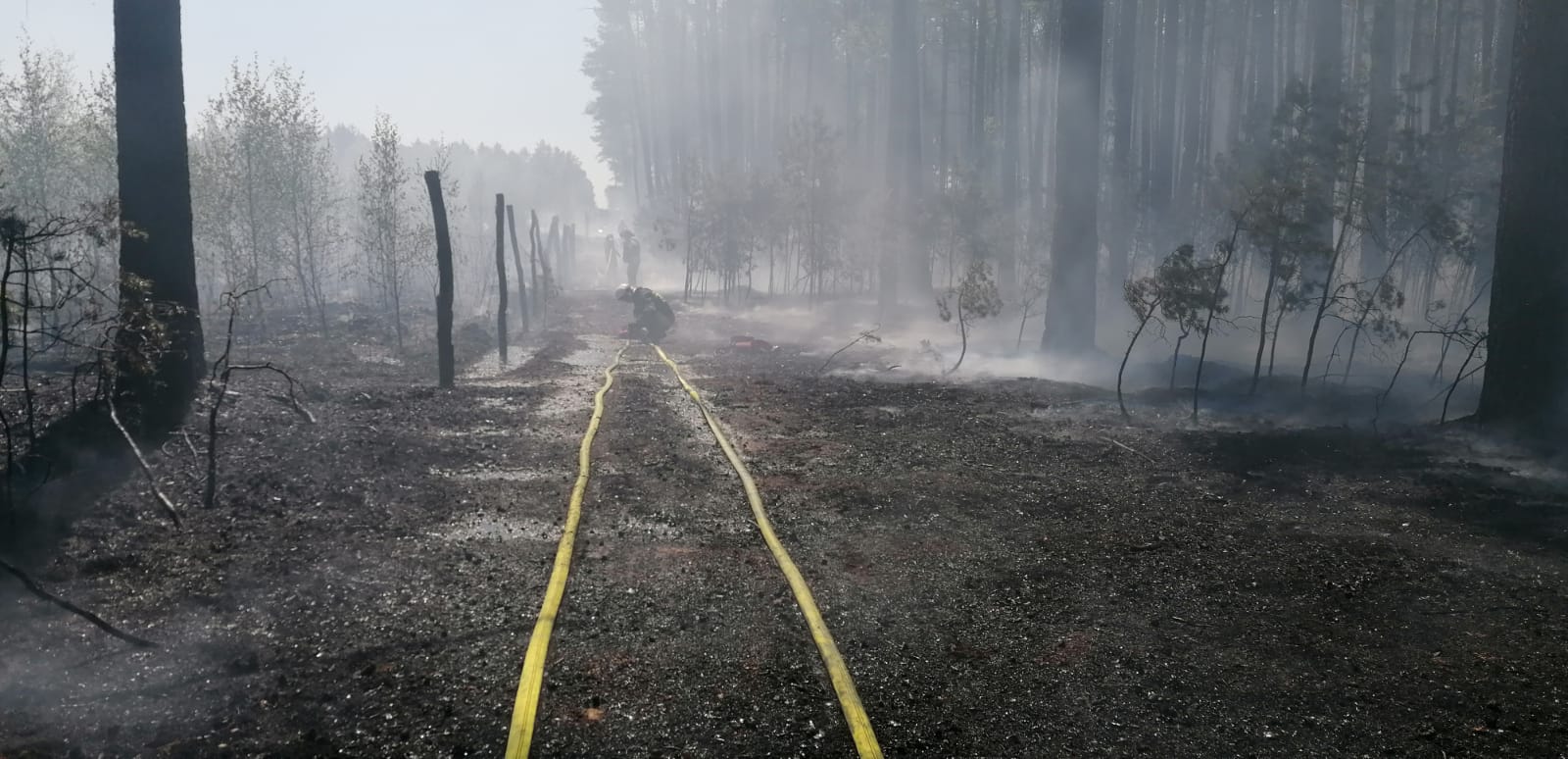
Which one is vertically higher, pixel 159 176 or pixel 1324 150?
pixel 1324 150

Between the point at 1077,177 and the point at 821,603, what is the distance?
60.6ft

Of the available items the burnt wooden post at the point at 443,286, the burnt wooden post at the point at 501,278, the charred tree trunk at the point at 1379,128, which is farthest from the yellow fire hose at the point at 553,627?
the charred tree trunk at the point at 1379,128

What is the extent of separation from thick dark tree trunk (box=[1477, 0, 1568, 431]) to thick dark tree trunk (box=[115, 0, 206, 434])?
14.9 m

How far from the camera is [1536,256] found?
38.0ft

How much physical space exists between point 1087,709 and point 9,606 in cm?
612

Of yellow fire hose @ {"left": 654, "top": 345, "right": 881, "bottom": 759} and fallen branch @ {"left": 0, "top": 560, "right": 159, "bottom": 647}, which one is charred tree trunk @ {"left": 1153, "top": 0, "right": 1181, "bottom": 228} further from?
fallen branch @ {"left": 0, "top": 560, "right": 159, "bottom": 647}

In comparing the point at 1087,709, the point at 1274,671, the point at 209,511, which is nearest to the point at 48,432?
the point at 209,511

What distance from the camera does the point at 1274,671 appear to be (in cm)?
505

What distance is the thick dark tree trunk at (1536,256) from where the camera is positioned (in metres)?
11.4

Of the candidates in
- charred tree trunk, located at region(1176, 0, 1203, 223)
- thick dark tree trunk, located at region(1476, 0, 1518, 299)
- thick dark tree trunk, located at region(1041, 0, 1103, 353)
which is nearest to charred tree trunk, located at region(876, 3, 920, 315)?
charred tree trunk, located at region(1176, 0, 1203, 223)

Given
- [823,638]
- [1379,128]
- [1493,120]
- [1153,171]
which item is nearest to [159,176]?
[823,638]

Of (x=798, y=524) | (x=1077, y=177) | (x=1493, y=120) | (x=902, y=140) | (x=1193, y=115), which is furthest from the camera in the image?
(x=1193, y=115)

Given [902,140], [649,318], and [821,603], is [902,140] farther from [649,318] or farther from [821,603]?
[821,603]

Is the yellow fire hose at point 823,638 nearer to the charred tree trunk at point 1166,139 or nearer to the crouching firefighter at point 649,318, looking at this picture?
the crouching firefighter at point 649,318
